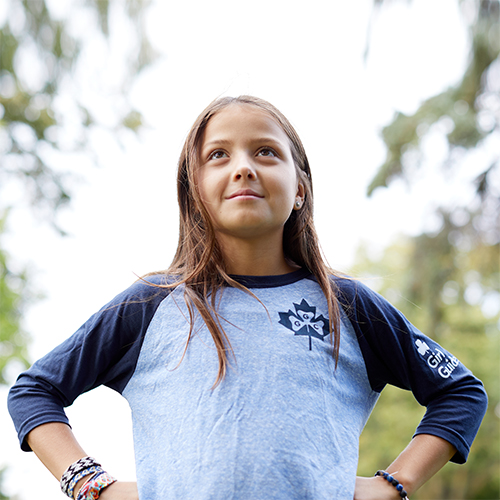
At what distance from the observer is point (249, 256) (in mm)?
1619

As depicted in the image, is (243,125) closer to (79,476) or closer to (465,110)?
(79,476)

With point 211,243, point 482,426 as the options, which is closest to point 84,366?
point 211,243

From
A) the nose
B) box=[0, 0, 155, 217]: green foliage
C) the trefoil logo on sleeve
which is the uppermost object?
box=[0, 0, 155, 217]: green foliage

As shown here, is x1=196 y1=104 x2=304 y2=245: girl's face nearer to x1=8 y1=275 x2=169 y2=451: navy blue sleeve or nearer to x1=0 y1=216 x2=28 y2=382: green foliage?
x1=8 y1=275 x2=169 y2=451: navy blue sleeve

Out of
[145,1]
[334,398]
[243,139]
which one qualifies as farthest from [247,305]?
[145,1]

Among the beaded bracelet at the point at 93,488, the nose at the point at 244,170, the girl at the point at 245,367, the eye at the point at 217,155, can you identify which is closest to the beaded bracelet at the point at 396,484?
the girl at the point at 245,367

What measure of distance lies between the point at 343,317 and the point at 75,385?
704mm

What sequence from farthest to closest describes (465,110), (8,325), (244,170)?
(8,325) < (465,110) < (244,170)

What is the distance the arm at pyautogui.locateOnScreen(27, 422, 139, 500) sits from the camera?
1.39 meters

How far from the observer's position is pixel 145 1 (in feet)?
19.5

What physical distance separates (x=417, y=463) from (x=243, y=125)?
38.7 inches

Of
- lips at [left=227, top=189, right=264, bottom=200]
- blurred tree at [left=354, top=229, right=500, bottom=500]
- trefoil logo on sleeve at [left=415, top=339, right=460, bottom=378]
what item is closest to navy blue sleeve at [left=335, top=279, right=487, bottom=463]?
trefoil logo on sleeve at [left=415, top=339, right=460, bottom=378]

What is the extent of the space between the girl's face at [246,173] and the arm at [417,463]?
669 mm

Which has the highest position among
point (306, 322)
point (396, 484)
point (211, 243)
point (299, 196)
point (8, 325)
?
point (8, 325)
